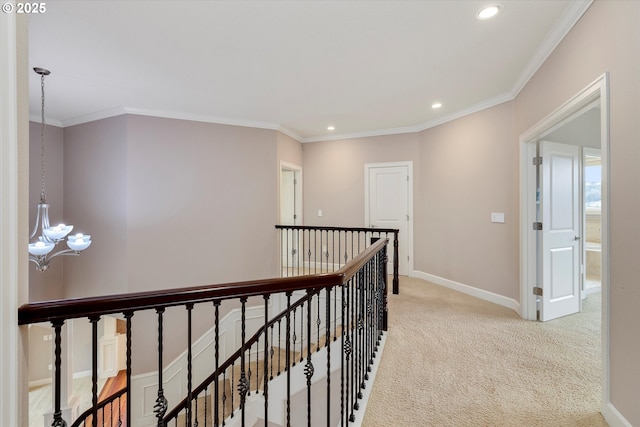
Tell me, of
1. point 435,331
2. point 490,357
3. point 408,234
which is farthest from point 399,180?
point 490,357

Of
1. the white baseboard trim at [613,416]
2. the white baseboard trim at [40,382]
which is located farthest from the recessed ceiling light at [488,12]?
the white baseboard trim at [40,382]

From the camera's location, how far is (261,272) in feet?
15.5

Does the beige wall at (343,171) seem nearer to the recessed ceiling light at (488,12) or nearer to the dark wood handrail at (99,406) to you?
the recessed ceiling light at (488,12)

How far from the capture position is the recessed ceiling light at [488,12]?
6.52ft

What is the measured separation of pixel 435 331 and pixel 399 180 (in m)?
2.88

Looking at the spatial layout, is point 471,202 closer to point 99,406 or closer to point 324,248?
point 324,248

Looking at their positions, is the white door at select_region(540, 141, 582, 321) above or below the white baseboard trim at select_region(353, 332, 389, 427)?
above

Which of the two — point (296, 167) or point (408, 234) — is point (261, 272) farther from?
point (408, 234)

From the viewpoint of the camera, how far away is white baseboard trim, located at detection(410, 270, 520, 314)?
3.34m

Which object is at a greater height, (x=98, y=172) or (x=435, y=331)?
(x=98, y=172)

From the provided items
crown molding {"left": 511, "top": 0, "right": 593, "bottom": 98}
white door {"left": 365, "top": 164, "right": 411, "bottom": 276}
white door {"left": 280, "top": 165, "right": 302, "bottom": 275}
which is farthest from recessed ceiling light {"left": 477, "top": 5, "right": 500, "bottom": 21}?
white door {"left": 280, "top": 165, "right": 302, "bottom": 275}

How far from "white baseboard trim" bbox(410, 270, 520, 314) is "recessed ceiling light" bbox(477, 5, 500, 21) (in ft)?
9.44

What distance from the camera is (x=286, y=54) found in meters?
2.61

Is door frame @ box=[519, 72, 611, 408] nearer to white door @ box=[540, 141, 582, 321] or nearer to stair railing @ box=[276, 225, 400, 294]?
white door @ box=[540, 141, 582, 321]
